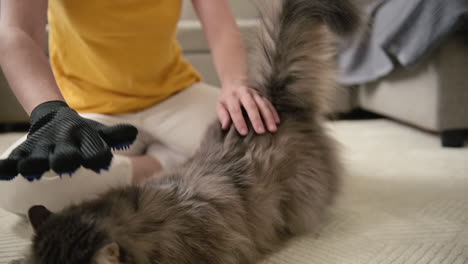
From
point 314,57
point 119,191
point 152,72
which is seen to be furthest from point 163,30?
point 119,191

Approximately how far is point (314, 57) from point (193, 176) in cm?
40

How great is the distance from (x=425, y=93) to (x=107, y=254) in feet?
4.80

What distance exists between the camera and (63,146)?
566 mm

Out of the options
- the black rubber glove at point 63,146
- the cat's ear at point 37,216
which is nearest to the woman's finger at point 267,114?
the black rubber glove at point 63,146

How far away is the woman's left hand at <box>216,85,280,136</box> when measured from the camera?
0.89 m

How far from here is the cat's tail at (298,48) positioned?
3.12ft

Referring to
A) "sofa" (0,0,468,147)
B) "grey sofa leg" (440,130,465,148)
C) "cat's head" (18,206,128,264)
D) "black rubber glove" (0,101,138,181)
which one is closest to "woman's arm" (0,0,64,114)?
"black rubber glove" (0,101,138,181)

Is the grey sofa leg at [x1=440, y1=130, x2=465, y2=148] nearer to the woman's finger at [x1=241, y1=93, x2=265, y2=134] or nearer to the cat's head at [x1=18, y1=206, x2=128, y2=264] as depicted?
the woman's finger at [x1=241, y1=93, x2=265, y2=134]

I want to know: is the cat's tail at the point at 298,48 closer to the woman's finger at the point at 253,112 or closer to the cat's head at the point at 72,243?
the woman's finger at the point at 253,112

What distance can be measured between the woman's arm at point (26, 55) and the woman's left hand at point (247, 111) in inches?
13.4

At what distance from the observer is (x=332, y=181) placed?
967 millimetres

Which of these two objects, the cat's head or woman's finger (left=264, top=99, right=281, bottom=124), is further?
woman's finger (left=264, top=99, right=281, bottom=124)

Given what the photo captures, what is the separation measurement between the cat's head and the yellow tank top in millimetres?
567

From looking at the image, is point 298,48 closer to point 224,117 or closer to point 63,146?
point 224,117
